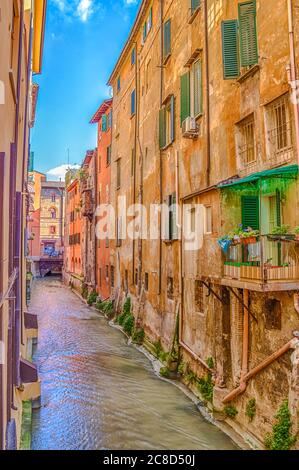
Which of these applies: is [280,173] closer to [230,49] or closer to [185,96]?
[230,49]

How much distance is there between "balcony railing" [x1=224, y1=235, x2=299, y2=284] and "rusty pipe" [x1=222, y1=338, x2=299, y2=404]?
1.25m

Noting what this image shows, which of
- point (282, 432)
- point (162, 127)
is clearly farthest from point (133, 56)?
point (282, 432)

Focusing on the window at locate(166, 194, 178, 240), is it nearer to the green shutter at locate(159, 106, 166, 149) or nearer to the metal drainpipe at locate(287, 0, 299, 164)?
the green shutter at locate(159, 106, 166, 149)

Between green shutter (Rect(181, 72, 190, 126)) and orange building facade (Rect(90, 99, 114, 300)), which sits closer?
green shutter (Rect(181, 72, 190, 126))

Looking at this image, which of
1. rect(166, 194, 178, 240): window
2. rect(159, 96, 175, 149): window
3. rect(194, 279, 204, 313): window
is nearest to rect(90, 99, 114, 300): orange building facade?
rect(166, 194, 178, 240): window

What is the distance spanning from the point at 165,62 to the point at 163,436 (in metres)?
14.3

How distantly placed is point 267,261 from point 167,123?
10.6 metres

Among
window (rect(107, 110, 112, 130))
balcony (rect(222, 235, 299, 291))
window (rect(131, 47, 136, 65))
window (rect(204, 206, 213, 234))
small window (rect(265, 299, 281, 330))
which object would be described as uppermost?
window (rect(131, 47, 136, 65))

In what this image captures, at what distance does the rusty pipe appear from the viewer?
806 centimetres

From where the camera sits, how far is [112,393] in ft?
43.2

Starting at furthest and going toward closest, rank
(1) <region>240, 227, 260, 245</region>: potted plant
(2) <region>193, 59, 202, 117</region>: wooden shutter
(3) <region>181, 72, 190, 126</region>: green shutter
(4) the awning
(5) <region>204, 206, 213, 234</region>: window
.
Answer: (3) <region>181, 72, 190, 126</region>: green shutter < (2) <region>193, 59, 202, 117</region>: wooden shutter < (5) <region>204, 206, 213, 234</region>: window < (1) <region>240, 227, 260, 245</region>: potted plant < (4) the awning

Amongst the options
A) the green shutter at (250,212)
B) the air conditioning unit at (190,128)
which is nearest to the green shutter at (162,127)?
the air conditioning unit at (190,128)

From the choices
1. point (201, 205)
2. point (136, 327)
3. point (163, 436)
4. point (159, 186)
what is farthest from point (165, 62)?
point (163, 436)

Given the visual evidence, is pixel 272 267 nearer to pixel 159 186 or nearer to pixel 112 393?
pixel 112 393
